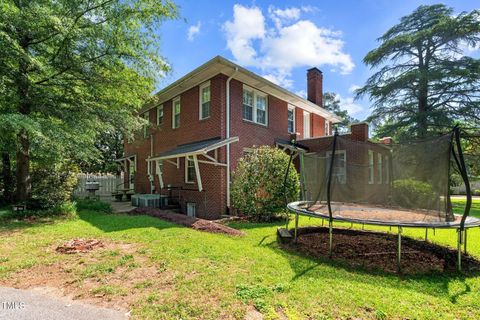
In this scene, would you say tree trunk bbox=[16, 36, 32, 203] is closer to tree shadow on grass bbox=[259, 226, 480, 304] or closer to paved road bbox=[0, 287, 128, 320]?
paved road bbox=[0, 287, 128, 320]

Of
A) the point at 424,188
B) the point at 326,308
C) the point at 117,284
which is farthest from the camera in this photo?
the point at 424,188

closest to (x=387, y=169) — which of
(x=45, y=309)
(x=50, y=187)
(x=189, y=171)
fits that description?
(x=45, y=309)

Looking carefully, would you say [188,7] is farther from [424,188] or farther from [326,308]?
[326,308]

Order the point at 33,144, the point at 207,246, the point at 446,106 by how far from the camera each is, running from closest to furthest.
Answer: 1. the point at 207,246
2. the point at 33,144
3. the point at 446,106

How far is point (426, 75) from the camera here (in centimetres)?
1747

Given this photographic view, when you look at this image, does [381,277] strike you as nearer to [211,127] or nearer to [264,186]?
[264,186]

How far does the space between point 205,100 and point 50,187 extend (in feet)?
23.4

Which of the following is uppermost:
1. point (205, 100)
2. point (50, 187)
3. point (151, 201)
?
point (205, 100)

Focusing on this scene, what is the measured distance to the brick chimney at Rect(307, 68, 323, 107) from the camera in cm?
1680

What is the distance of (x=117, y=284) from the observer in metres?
3.61

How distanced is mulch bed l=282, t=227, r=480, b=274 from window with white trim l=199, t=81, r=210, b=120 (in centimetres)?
674

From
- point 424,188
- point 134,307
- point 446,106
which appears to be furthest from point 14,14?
point 446,106

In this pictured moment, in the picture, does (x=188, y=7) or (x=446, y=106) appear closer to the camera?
(x=188, y=7)

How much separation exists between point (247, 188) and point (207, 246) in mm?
3748
